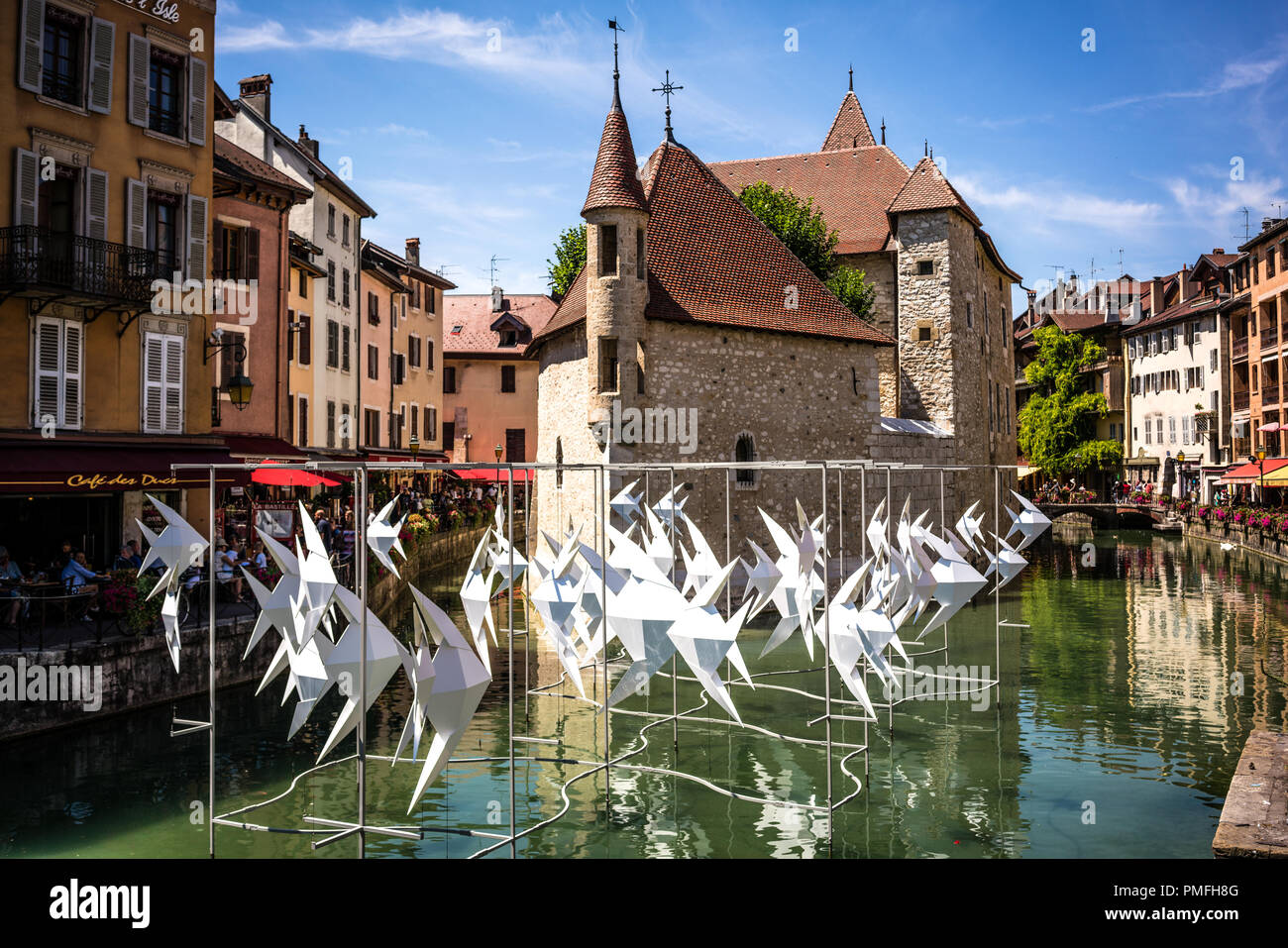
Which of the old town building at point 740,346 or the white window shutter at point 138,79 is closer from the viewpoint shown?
the white window shutter at point 138,79

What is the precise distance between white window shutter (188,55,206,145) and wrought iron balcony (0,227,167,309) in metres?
2.97

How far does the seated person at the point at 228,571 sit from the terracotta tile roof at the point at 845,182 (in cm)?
2436

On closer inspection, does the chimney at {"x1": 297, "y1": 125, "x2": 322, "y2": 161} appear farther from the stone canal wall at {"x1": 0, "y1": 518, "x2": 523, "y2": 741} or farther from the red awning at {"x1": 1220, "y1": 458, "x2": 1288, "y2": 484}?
the red awning at {"x1": 1220, "y1": 458, "x2": 1288, "y2": 484}

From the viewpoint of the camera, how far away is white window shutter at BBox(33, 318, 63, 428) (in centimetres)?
1817

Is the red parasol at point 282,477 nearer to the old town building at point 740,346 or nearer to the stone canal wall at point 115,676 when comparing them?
the stone canal wall at point 115,676

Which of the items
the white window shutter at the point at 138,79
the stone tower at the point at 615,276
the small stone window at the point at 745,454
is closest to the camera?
the white window shutter at the point at 138,79

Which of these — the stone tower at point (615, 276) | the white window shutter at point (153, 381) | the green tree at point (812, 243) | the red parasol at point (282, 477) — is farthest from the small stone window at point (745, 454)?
the white window shutter at point (153, 381)

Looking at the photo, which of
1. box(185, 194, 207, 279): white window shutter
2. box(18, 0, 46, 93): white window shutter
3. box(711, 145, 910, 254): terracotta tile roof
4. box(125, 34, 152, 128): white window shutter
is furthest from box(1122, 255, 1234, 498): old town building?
box(18, 0, 46, 93): white window shutter

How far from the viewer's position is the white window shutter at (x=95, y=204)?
18.8 m

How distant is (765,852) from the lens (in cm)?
984

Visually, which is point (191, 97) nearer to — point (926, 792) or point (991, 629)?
point (926, 792)

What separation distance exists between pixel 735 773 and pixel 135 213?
15943 millimetres
